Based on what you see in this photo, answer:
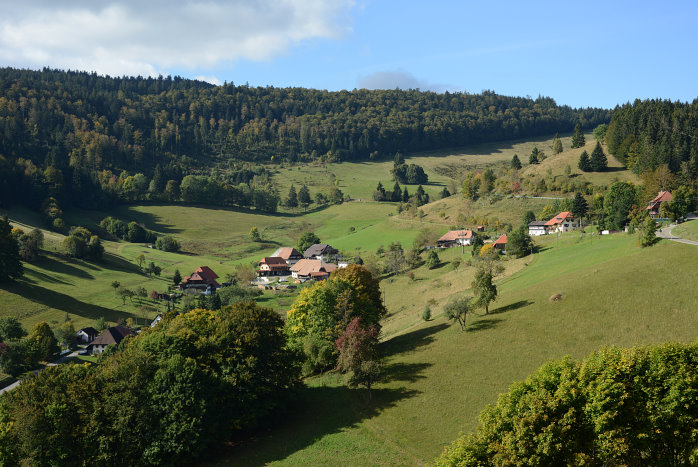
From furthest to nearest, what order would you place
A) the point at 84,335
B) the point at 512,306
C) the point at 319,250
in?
the point at 319,250 → the point at 84,335 → the point at 512,306

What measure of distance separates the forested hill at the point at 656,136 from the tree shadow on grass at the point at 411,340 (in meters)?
80.1

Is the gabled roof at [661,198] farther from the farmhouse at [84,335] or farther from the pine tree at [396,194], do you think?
the pine tree at [396,194]

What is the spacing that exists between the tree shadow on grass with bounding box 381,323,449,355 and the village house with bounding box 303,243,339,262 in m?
69.7

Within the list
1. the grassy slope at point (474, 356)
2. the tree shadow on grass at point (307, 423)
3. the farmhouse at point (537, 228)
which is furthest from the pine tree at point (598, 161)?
the tree shadow on grass at point (307, 423)

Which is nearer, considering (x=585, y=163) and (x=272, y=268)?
(x=272, y=268)

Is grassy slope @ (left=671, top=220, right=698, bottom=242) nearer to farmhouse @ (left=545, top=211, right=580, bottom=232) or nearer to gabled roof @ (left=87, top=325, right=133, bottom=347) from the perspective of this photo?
farmhouse @ (left=545, top=211, right=580, bottom=232)

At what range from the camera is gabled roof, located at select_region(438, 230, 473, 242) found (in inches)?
4287

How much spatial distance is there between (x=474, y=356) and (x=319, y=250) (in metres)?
89.0

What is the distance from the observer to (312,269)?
113375 millimetres

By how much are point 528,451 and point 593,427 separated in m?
3.50

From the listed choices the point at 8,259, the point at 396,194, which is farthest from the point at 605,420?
the point at 396,194

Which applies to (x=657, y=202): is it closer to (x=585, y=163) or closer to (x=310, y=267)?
(x=585, y=163)

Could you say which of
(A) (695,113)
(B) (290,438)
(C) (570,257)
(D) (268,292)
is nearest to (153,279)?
(D) (268,292)

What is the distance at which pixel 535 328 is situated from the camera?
4338 centimetres
